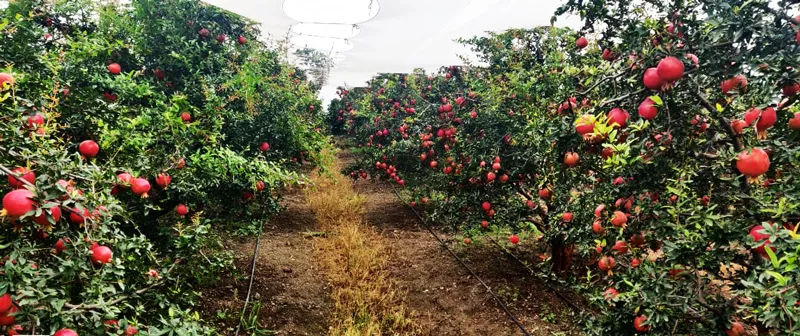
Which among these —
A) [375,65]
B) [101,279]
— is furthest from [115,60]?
[375,65]

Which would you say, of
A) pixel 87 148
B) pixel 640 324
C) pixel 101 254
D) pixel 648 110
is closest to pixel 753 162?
pixel 648 110

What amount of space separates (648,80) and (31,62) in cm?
376

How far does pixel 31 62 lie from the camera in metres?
2.98

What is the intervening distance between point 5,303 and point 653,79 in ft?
8.88

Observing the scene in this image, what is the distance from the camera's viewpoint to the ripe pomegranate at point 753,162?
5.84 ft

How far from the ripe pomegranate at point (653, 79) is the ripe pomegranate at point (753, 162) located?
44 cm

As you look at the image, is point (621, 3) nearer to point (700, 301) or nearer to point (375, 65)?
point (700, 301)

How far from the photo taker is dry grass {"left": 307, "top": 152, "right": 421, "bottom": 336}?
496cm

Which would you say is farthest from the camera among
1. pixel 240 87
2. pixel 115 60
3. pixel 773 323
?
pixel 240 87

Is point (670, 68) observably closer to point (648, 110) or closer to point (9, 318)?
point (648, 110)

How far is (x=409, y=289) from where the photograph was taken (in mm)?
5973

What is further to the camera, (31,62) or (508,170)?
(508,170)

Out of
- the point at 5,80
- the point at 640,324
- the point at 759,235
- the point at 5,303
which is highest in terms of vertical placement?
the point at 5,80

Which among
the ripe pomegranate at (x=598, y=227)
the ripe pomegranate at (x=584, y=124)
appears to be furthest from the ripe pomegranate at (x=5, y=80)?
the ripe pomegranate at (x=598, y=227)
